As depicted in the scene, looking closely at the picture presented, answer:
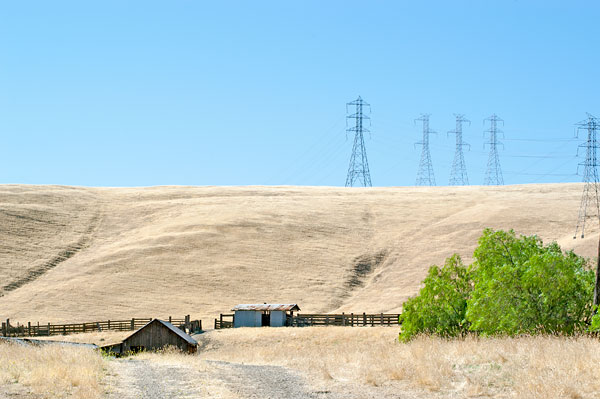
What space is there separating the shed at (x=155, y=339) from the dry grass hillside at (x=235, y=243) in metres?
17.4

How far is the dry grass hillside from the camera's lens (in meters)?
61.4

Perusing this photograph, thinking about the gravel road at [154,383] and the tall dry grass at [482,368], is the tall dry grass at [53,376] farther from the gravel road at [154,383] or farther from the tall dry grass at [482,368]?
the tall dry grass at [482,368]

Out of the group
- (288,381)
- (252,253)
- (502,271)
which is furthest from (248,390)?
(252,253)

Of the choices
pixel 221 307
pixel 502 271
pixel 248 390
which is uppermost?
pixel 502 271

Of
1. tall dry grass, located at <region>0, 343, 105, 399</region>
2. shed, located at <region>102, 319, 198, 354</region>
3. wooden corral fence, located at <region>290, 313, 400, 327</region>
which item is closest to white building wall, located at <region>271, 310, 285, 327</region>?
wooden corral fence, located at <region>290, 313, 400, 327</region>

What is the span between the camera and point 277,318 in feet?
170

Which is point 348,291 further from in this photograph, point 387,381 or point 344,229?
point 387,381

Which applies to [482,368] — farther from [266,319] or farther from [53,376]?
[266,319]

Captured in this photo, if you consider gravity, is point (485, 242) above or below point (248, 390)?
above

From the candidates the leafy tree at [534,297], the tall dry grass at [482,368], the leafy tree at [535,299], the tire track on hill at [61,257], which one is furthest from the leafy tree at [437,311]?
the tire track on hill at [61,257]

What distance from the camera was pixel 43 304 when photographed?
58.6 metres

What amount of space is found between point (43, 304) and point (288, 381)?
47207 millimetres

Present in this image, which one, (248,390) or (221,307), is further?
(221,307)

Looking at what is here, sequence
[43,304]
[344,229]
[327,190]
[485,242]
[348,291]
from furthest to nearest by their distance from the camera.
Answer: [327,190], [344,229], [348,291], [43,304], [485,242]
